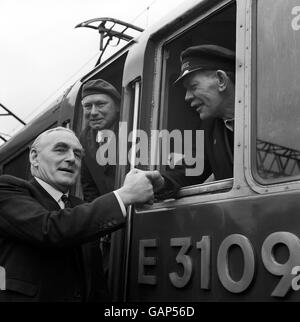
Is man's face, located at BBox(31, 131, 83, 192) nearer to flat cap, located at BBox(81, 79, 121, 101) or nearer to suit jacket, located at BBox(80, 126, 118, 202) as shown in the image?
suit jacket, located at BBox(80, 126, 118, 202)

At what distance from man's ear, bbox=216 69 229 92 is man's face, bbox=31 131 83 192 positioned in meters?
0.76

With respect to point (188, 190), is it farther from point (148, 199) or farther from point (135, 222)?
point (135, 222)

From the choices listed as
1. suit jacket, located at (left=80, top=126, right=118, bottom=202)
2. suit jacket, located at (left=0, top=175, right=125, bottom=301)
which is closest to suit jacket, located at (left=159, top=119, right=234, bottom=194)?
suit jacket, located at (left=0, top=175, right=125, bottom=301)

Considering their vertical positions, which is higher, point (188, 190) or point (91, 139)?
point (91, 139)

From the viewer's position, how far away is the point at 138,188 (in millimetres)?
2195

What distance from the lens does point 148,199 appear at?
7.30 feet

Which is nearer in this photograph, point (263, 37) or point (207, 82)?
point (263, 37)

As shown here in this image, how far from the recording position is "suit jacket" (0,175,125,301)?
2041 millimetres

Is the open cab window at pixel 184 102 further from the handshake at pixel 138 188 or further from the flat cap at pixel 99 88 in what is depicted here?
the flat cap at pixel 99 88

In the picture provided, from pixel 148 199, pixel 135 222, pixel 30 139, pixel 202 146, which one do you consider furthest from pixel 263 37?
pixel 30 139

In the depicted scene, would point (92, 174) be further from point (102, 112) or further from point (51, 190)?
point (51, 190)

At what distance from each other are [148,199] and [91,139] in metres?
1.07

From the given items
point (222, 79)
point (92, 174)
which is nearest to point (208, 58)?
point (222, 79)

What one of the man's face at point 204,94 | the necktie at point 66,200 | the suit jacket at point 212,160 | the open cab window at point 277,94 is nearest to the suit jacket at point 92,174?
the necktie at point 66,200
